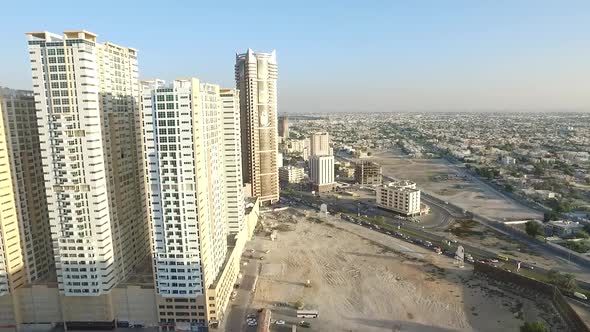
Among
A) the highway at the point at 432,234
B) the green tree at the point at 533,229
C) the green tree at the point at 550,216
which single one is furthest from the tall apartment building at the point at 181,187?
the green tree at the point at 550,216

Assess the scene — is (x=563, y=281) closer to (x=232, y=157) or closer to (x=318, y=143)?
(x=232, y=157)

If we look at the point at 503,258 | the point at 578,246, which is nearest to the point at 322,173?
the point at 503,258

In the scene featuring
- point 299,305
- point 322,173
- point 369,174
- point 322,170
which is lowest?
point 299,305

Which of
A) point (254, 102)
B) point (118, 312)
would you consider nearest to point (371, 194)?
point (254, 102)

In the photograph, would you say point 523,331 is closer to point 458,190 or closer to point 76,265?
point 76,265

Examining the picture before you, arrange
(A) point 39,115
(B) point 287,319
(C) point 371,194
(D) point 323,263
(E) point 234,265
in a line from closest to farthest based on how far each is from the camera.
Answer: (A) point 39,115
(B) point 287,319
(E) point 234,265
(D) point 323,263
(C) point 371,194

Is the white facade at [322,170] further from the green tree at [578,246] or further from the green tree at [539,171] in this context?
the green tree at [539,171]
